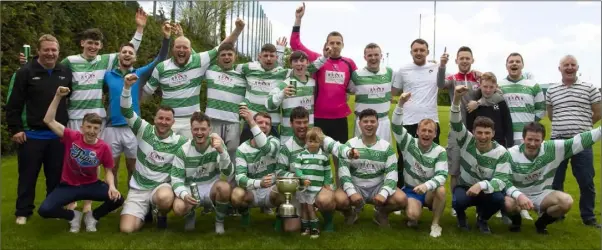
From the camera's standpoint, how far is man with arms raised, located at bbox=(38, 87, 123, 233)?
19.3 ft

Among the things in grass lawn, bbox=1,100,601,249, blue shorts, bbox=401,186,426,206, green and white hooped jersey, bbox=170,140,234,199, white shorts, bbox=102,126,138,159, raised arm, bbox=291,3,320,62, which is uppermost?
raised arm, bbox=291,3,320,62

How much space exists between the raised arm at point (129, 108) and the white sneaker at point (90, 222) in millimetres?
996

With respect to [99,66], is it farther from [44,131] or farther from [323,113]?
[323,113]

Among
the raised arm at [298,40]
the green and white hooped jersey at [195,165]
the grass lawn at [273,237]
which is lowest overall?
the grass lawn at [273,237]

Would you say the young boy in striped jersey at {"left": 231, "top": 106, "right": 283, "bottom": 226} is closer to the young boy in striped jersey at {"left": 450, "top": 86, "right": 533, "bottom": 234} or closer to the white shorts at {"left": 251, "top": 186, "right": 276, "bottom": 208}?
the white shorts at {"left": 251, "top": 186, "right": 276, "bottom": 208}

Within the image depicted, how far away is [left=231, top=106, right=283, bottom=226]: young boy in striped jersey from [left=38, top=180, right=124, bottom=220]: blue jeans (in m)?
1.33

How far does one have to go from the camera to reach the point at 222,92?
7074mm

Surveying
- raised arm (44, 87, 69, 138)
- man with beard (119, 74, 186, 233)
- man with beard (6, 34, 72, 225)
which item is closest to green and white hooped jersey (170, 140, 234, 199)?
man with beard (119, 74, 186, 233)

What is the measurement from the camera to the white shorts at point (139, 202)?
6055 mm

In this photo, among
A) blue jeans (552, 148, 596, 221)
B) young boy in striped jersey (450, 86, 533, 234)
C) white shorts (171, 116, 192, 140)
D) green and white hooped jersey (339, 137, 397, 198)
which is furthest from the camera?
white shorts (171, 116, 192, 140)

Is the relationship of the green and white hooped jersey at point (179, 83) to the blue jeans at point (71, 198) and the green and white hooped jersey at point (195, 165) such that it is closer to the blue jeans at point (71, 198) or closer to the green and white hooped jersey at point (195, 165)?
the green and white hooped jersey at point (195, 165)

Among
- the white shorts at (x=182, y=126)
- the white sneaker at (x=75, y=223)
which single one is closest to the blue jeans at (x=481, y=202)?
the white shorts at (x=182, y=126)

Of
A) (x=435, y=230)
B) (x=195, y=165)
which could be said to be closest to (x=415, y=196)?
(x=435, y=230)

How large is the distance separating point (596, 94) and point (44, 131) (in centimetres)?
649
